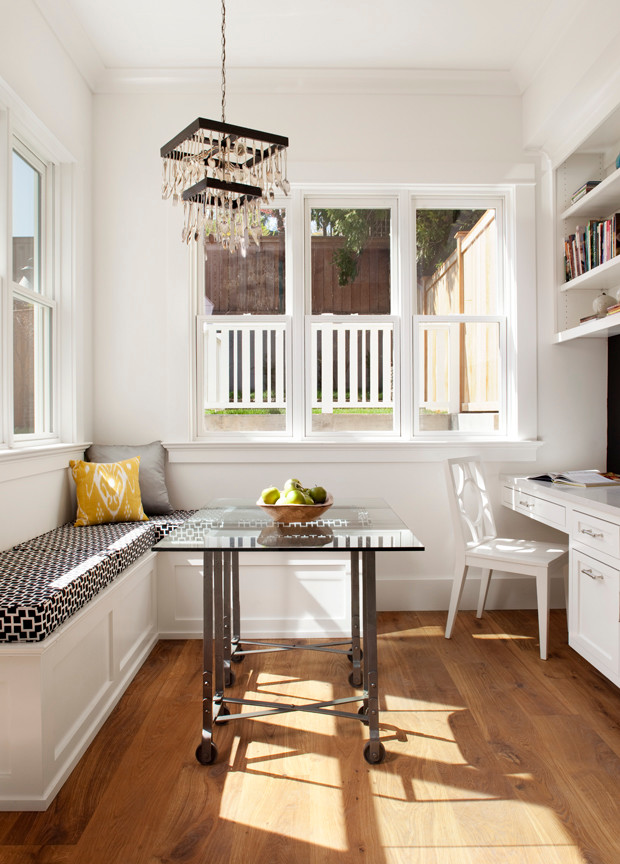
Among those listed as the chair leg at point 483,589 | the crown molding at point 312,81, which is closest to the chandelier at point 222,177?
the crown molding at point 312,81

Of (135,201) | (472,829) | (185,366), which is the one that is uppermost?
(135,201)

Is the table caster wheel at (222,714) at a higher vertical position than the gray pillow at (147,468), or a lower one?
lower

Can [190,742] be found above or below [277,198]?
below

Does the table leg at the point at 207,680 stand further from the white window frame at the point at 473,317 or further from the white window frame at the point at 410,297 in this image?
the white window frame at the point at 473,317

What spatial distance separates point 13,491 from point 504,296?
9.61 feet

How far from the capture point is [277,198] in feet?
11.6

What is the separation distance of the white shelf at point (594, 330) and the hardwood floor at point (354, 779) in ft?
5.44

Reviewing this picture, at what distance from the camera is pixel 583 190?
127 inches

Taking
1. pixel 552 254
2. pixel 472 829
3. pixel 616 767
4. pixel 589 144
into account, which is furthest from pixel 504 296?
pixel 472 829

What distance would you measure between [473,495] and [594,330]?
1.12 metres

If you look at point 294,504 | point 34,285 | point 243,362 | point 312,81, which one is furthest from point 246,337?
point 294,504

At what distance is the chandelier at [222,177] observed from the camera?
1867mm

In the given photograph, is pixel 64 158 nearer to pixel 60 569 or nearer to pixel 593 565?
pixel 60 569

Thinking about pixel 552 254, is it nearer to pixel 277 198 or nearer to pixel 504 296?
pixel 504 296
